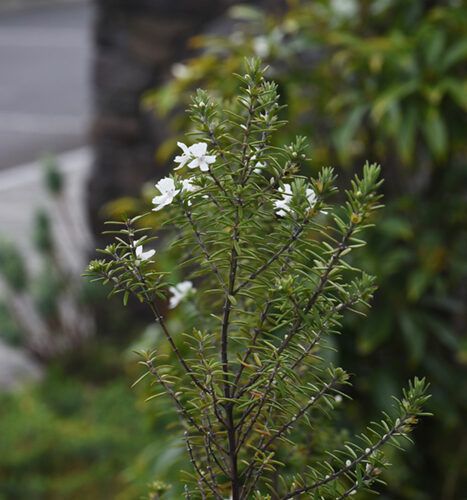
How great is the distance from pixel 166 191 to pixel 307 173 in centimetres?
190

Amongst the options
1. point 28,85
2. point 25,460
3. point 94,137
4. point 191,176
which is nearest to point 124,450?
point 25,460

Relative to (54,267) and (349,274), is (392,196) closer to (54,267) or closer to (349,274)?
(349,274)

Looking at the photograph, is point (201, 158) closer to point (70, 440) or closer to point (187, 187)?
point (187, 187)

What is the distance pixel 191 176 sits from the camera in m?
0.80

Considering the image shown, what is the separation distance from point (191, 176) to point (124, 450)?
291cm

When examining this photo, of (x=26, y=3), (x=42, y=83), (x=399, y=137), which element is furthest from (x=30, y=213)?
(x=26, y=3)

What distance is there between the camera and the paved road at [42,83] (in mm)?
8664

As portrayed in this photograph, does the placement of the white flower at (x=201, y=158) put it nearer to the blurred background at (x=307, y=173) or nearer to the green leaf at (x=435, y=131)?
the blurred background at (x=307, y=173)

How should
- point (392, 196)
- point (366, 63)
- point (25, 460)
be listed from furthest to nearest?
point (25, 460) < point (392, 196) < point (366, 63)

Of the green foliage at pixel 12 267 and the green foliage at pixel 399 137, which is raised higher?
the green foliage at pixel 12 267

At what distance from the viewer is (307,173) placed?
263 cm

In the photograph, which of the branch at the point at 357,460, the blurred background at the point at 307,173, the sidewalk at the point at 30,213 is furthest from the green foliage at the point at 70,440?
the branch at the point at 357,460

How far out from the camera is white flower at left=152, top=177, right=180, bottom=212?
0.76 m

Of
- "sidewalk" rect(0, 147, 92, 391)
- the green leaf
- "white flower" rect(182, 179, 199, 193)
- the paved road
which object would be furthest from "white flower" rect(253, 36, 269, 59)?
the paved road
